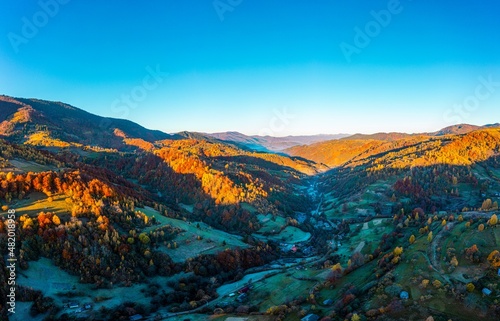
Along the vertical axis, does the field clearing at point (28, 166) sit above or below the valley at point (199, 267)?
above

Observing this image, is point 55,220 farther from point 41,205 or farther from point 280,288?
point 280,288

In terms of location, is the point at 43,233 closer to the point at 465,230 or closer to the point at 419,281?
the point at 419,281

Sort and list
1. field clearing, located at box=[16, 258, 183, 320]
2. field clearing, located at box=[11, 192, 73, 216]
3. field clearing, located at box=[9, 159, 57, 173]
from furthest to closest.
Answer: field clearing, located at box=[9, 159, 57, 173] → field clearing, located at box=[11, 192, 73, 216] → field clearing, located at box=[16, 258, 183, 320]

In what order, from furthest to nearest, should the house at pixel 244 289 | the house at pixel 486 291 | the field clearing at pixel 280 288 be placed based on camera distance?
the house at pixel 244 289, the field clearing at pixel 280 288, the house at pixel 486 291

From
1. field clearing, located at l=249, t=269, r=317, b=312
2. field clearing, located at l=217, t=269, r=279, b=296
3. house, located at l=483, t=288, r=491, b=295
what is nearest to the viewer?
house, located at l=483, t=288, r=491, b=295

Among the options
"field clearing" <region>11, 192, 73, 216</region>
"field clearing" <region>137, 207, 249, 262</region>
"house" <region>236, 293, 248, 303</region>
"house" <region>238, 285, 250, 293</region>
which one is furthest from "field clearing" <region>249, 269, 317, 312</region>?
"field clearing" <region>11, 192, 73, 216</region>

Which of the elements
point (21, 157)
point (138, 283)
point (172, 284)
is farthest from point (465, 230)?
point (21, 157)

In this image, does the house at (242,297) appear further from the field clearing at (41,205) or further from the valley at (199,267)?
the field clearing at (41,205)

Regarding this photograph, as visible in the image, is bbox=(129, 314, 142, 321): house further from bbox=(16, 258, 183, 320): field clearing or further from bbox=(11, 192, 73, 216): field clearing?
bbox=(11, 192, 73, 216): field clearing

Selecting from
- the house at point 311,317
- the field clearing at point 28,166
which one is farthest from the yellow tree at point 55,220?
the house at point 311,317
